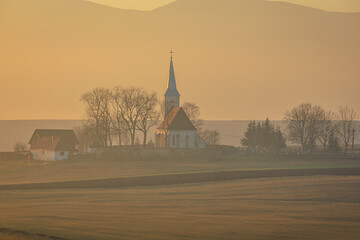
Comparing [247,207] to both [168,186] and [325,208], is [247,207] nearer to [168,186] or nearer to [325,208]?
[325,208]

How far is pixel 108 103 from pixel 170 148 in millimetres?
16406

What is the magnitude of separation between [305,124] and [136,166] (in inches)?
1801

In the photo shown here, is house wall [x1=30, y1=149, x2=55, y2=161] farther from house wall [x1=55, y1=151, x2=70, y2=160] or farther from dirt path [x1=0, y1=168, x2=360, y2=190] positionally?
dirt path [x1=0, y1=168, x2=360, y2=190]

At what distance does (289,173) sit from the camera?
68.5 m

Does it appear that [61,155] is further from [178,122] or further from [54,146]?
[178,122]

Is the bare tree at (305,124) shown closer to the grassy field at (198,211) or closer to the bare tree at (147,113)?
the bare tree at (147,113)

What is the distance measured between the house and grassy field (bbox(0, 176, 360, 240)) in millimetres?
51446

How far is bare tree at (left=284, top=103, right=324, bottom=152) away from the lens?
11925cm

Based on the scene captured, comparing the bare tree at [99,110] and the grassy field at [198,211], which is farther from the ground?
the bare tree at [99,110]

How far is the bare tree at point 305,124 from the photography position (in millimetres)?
119250

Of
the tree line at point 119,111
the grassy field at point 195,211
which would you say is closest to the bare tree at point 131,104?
the tree line at point 119,111

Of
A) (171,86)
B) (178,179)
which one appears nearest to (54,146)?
(171,86)

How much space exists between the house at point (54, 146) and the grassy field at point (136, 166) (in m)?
6.35

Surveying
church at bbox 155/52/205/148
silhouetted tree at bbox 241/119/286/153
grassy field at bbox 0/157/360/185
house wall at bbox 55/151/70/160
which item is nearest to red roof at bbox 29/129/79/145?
house wall at bbox 55/151/70/160
